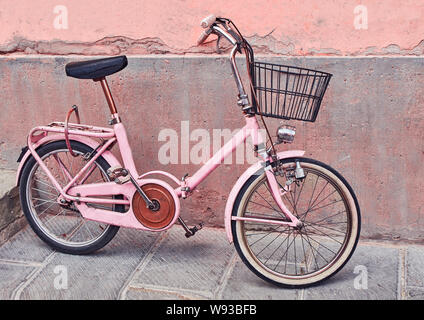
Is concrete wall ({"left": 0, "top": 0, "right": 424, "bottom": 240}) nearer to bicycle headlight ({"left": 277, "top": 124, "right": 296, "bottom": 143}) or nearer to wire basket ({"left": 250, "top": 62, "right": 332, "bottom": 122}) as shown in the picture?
wire basket ({"left": 250, "top": 62, "right": 332, "bottom": 122})

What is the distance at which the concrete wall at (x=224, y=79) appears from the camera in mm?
3562

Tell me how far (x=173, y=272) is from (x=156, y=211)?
1.33ft

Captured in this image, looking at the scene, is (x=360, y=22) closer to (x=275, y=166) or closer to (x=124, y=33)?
(x=275, y=166)

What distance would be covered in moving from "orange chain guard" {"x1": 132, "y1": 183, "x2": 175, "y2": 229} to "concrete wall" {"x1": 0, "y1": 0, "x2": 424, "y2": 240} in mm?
582

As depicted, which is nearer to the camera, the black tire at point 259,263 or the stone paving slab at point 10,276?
the black tire at point 259,263

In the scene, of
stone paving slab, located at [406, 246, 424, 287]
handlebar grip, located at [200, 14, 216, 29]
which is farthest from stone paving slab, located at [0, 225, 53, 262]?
stone paving slab, located at [406, 246, 424, 287]

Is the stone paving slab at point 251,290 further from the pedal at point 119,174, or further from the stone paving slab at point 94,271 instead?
the pedal at point 119,174

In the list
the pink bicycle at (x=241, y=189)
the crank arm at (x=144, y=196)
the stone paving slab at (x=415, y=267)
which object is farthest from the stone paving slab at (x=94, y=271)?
the stone paving slab at (x=415, y=267)

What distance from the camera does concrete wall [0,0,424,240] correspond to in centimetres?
356

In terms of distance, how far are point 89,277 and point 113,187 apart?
0.57 metres

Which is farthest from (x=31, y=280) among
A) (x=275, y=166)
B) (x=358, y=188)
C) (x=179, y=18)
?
(x=358, y=188)

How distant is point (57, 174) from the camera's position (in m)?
4.21

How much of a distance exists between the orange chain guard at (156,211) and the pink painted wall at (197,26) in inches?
39.5
